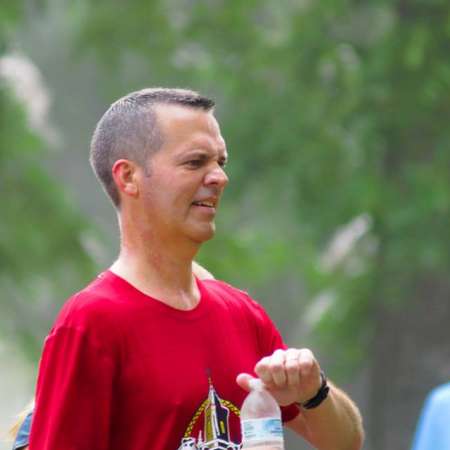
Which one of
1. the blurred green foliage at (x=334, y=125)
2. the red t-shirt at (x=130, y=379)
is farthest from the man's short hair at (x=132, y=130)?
the blurred green foliage at (x=334, y=125)

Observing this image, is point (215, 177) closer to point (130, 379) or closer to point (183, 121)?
point (183, 121)

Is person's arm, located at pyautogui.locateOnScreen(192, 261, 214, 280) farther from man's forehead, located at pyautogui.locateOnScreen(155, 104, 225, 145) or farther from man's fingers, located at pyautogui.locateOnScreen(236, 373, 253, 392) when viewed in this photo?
man's fingers, located at pyautogui.locateOnScreen(236, 373, 253, 392)

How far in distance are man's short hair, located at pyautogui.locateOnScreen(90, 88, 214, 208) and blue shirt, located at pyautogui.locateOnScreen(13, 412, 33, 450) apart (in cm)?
62

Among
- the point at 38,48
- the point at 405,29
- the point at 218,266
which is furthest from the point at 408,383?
the point at 38,48

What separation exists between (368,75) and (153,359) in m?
11.5

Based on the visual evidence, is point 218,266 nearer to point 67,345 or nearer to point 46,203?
point 46,203

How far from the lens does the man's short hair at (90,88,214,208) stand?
3883mm

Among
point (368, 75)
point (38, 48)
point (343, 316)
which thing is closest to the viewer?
point (368, 75)

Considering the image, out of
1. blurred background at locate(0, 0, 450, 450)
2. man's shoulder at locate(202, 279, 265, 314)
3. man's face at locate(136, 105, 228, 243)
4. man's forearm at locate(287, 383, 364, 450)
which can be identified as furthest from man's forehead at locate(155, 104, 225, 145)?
blurred background at locate(0, 0, 450, 450)

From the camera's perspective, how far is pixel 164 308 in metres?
3.78

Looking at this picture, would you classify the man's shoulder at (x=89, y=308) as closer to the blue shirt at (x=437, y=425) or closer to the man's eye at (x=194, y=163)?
the man's eye at (x=194, y=163)

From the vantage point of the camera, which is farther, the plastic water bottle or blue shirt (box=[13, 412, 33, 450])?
blue shirt (box=[13, 412, 33, 450])

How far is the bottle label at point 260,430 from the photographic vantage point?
357 cm

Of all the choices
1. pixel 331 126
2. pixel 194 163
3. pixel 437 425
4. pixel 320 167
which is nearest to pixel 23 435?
pixel 194 163
